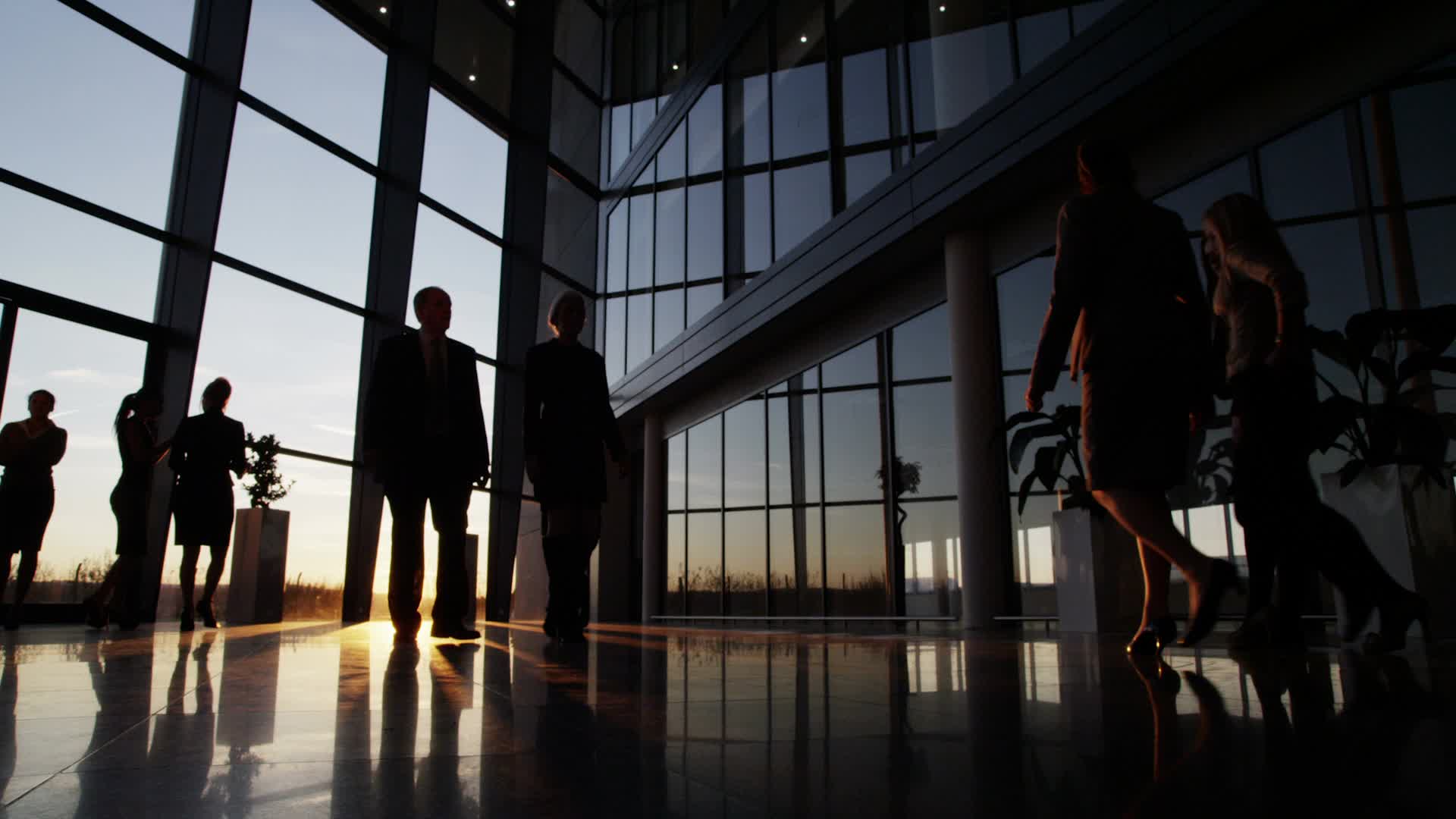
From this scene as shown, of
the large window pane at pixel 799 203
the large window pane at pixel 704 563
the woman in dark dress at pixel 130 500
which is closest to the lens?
the woman in dark dress at pixel 130 500

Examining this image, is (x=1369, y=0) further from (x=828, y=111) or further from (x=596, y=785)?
(x=596, y=785)

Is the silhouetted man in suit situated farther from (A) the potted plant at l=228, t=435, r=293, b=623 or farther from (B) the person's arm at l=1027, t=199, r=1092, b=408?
(A) the potted plant at l=228, t=435, r=293, b=623

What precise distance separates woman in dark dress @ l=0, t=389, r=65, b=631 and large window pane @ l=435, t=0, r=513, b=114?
916 cm

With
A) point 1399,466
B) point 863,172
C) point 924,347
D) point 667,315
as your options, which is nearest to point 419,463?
point 1399,466

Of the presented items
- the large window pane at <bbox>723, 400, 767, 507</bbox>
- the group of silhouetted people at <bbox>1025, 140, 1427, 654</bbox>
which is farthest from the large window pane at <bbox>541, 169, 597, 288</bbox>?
the group of silhouetted people at <bbox>1025, 140, 1427, 654</bbox>

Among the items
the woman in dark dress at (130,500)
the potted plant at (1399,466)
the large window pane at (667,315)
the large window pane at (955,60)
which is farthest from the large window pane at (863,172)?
the woman in dark dress at (130,500)

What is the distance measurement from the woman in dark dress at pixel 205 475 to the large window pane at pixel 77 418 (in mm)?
2579

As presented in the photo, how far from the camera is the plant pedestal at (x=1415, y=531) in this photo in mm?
4180

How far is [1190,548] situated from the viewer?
285cm

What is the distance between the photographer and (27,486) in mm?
6820

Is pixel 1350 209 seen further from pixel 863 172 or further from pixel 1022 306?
pixel 863 172

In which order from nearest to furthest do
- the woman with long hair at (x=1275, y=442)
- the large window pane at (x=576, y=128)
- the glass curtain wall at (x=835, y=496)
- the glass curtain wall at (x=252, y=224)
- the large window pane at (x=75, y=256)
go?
the woman with long hair at (x=1275, y=442) → the large window pane at (x=75, y=256) → the glass curtain wall at (x=252, y=224) → the glass curtain wall at (x=835, y=496) → the large window pane at (x=576, y=128)

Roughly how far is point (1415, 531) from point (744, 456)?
354 inches

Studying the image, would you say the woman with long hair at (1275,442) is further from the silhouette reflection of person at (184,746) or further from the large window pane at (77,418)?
the large window pane at (77,418)
